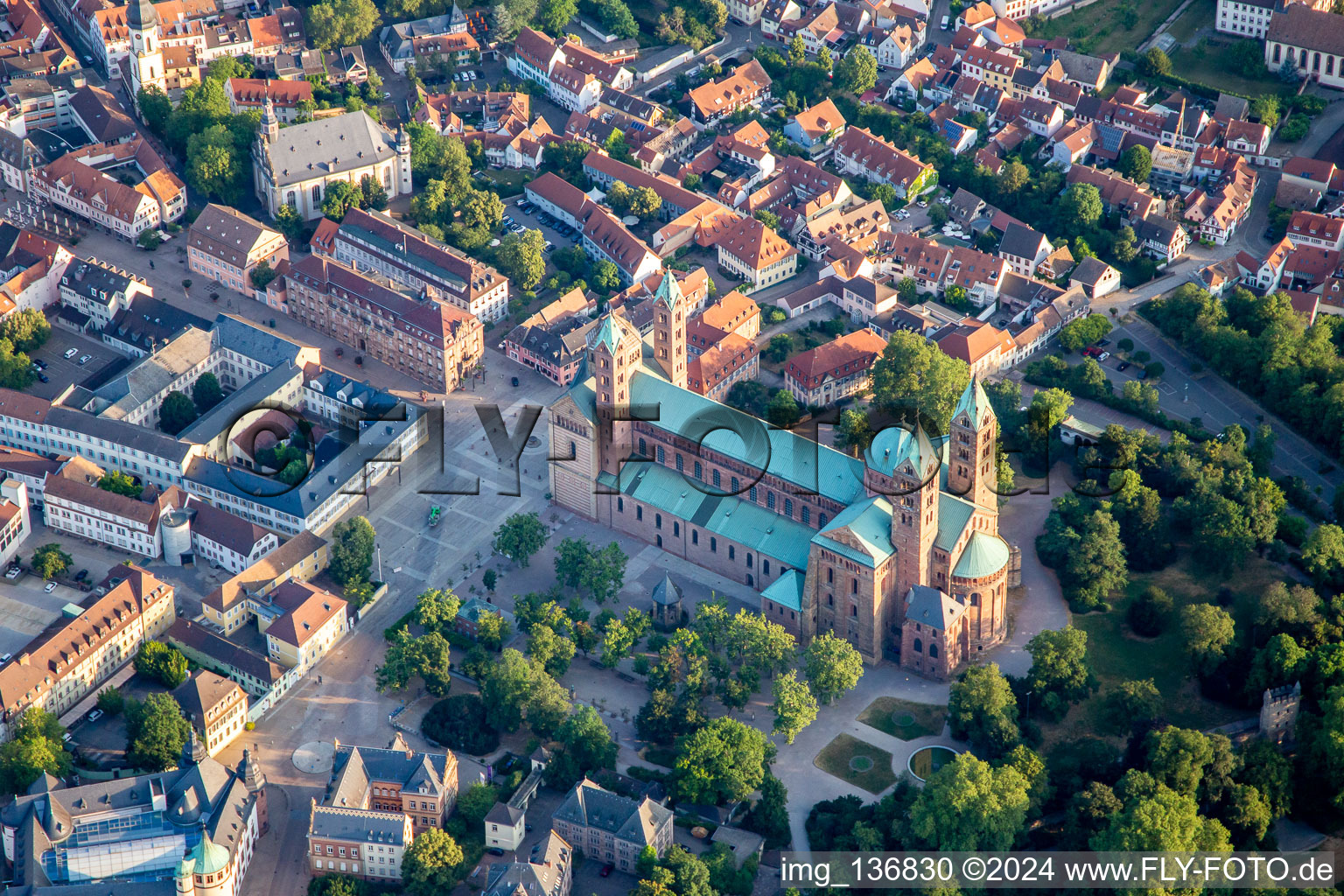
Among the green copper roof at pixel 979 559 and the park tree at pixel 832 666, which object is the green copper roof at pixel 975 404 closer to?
the green copper roof at pixel 979 559

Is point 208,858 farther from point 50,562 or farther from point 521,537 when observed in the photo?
point 521,537

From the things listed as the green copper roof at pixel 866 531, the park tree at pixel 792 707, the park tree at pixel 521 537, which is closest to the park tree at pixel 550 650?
the park tree at pixel 521 537

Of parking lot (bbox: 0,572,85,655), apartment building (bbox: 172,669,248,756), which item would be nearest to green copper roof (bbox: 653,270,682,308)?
apartment building (bbox: 172,669,248,756)

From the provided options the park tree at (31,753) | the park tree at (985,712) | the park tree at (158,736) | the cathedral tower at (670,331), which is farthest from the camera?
the cathedral tower at (670,331)

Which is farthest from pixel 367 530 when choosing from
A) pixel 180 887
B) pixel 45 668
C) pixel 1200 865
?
pixel 1200 865

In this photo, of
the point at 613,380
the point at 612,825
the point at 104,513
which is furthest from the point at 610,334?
the point at 104,513

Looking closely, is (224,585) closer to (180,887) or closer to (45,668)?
(45,668)
